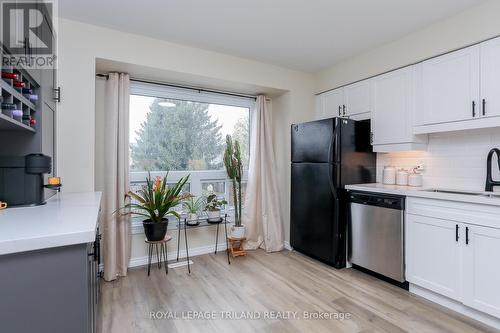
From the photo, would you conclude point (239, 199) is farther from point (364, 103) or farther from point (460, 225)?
point (460, 225)

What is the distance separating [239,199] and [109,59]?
208 cm

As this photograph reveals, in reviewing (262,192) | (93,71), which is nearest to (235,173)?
(262,192)

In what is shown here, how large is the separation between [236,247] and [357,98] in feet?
7.76

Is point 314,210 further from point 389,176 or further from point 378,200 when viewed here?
point 389,176

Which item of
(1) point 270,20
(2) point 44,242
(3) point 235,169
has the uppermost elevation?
(1) point 270,20

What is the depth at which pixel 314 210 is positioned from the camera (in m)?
3.15

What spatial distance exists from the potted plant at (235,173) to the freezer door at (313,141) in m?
0.73

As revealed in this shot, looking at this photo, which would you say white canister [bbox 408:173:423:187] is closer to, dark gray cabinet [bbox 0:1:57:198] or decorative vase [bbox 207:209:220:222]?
decorative vase [bbox 207:209:220:222]

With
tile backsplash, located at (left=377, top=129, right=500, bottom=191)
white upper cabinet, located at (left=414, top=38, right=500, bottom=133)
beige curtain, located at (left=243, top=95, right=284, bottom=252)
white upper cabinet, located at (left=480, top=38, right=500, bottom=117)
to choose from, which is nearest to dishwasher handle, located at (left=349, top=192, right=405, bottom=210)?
tile backsplash, located at (left=377, top=129, right=500, bottom=191)

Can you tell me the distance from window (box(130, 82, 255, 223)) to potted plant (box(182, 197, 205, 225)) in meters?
0.12

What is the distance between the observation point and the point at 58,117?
2352mm

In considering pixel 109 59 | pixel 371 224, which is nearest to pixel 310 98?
pixel 371 224

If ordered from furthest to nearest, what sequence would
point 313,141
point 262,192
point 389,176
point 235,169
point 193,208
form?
point 262,192 < point 235,169 < point 193,208 < point 313,141 < point 389,176

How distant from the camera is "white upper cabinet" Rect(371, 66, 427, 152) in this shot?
2676mm
